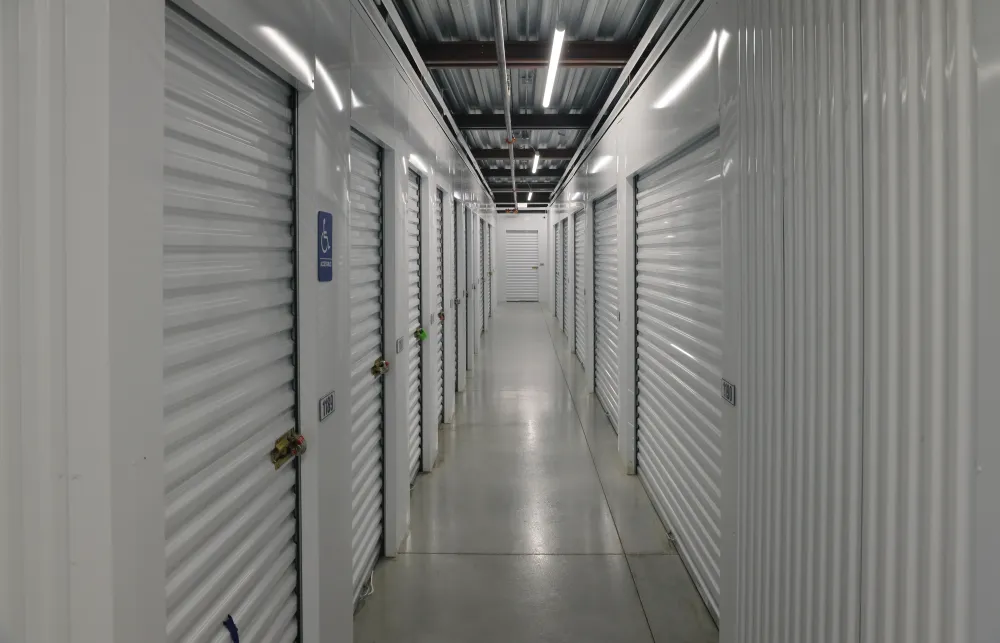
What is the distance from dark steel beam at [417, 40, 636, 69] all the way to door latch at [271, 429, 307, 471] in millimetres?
3219

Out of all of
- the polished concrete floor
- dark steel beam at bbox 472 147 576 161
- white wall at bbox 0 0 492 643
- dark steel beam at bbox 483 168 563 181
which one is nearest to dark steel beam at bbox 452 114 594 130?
dark steel beam at bbox 472 147 576 161

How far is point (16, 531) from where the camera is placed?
110cm

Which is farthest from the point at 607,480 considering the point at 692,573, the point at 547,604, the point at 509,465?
the point at 547,604

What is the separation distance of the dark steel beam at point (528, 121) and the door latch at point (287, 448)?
5152 mm

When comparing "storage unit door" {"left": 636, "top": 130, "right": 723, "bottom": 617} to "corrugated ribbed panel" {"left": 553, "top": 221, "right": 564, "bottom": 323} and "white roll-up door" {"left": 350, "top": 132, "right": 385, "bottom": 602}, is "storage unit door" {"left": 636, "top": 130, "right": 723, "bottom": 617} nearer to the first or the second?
"white roll-up door" {"left": 350, "top": 132, "right": 385, "bottom": 602}

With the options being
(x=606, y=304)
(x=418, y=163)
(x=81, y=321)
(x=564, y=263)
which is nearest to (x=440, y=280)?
(x=418, y=163)

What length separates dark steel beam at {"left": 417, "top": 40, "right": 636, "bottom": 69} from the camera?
4.39m

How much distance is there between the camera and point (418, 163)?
175 inches

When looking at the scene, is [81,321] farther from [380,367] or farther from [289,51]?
[380,367]

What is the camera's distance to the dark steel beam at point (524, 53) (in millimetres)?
4395

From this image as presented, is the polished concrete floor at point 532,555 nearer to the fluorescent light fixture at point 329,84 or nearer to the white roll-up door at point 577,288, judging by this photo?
the fluorescent light fixture at point 329,84

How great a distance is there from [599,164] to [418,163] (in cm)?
284

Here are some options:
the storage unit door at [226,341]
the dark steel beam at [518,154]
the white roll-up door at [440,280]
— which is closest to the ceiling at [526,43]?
the white roll-up door at [440,280]

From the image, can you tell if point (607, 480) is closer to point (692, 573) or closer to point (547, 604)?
point (692, 573)
